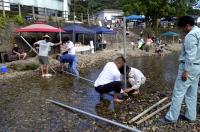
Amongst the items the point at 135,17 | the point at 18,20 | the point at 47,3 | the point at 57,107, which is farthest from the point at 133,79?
the point at 135,17

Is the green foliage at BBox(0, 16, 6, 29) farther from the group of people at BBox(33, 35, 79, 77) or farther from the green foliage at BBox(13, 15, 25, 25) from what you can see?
the group of people at BBox(33, 35, 79, 77)

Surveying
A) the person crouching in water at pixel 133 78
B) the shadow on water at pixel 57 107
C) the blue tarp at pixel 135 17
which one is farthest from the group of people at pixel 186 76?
the blue tarp at pixel 135 17

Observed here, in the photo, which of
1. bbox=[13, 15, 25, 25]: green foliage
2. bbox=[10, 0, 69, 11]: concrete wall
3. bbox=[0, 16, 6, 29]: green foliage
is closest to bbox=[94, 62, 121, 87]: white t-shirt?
bbox=[0, 16, 6, 29]: green foliage

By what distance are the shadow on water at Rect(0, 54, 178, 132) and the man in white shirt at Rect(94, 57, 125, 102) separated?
0.47 m

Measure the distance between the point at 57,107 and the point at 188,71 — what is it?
12.5ft

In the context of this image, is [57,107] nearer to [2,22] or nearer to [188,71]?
[188,71]

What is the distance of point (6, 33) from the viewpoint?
21141 mm

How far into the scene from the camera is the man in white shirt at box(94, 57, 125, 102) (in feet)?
28.4

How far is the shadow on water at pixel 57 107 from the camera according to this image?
7.22 meters

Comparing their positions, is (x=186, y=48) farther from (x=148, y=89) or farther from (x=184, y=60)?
(x=148, y=89)

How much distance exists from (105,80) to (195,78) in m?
2.80

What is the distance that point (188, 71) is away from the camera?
6.55 meters

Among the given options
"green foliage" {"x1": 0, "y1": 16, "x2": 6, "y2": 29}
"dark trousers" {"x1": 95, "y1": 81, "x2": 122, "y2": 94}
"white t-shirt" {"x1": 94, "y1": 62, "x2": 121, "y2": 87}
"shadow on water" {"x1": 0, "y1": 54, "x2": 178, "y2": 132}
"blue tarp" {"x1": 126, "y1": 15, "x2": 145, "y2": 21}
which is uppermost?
"blue tarp" {"x1": 126, "y1": 15, "x2": 145, "y2": 21}

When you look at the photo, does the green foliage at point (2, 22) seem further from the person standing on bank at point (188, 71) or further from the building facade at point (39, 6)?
the person standing on bank at point (188, 71)
